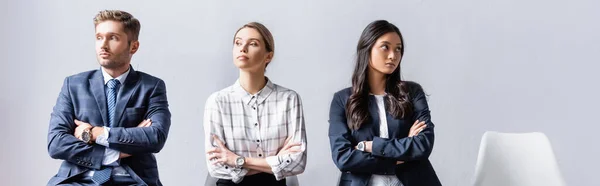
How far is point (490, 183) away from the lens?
3.80m

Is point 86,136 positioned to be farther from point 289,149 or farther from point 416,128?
point 416,128

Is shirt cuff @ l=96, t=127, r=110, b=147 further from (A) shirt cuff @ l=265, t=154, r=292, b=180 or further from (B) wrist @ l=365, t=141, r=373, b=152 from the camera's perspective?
(B) wrist @ l=365, t=141, r=373, b=152

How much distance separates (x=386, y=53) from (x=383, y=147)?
47cm

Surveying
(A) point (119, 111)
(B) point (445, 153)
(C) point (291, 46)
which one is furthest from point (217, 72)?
(B) point (445, 153)

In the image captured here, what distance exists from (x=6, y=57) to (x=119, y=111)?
153 cm

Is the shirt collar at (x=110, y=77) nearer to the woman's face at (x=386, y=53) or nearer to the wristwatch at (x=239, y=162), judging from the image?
the wristwatch at (x=239, y=162)

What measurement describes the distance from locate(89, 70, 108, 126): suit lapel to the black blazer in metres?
1.05

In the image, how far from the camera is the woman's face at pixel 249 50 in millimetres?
3350

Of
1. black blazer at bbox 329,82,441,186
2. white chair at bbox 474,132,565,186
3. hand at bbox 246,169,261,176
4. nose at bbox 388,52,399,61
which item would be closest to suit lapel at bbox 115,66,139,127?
hand at bbox 246,169,261,176

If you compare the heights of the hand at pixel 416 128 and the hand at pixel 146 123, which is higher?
the hand at pixel 146 123

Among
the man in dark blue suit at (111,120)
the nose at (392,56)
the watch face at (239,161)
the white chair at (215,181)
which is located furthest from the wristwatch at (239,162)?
the nose at (392,56)

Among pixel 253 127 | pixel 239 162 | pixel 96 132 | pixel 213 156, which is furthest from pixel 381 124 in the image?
pixel 96 132

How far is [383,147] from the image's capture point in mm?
3271

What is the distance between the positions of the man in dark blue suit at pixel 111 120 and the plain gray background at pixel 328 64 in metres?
1.05
